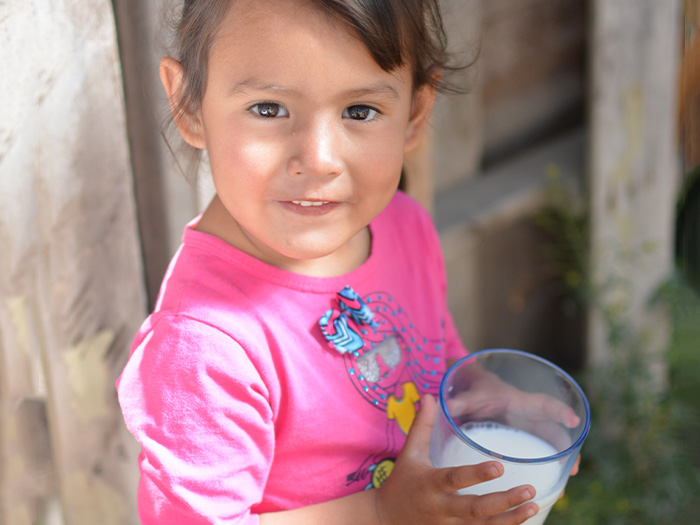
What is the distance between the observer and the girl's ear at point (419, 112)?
908 mm

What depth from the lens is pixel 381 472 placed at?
0.88 m

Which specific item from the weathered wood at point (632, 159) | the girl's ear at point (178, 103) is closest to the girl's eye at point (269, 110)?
the girl's ear at point (178, 103)

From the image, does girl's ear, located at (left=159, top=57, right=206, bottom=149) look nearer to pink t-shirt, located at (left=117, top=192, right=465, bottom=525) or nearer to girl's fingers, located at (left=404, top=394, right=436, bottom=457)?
pink t-shirt, located at (left=117, top=192, right=465, bottom=525)

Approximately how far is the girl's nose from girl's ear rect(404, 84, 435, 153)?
0.21m

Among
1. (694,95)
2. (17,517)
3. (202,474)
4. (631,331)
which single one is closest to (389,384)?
(202,474)

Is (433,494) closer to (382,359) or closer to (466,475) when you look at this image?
(466,475)

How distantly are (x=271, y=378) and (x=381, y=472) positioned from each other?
8.5 inches

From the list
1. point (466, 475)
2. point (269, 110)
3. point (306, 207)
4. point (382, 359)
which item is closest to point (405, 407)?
point (382, 359)

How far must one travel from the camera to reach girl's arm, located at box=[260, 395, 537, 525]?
2.30 ft

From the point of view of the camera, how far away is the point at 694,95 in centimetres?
275

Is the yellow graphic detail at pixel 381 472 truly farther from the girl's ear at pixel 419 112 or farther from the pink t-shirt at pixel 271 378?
the girl's ear at pixel 419 112

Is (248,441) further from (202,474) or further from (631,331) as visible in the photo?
(631,331)

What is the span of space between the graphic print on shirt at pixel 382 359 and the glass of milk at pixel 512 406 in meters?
0.07

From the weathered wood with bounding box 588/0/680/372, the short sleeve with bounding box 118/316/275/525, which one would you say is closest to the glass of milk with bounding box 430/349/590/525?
the short sleeve with bounding box 118/316/275/525
